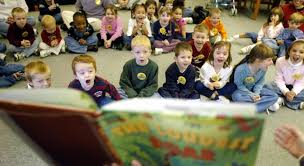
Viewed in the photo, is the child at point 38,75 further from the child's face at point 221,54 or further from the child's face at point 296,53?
the child's face at point 296,53

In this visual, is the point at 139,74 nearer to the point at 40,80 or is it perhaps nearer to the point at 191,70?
the point at 191,70

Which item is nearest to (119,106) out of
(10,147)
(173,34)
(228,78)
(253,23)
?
(10,147)

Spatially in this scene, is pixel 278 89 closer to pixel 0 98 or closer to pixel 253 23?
pixel 253 23

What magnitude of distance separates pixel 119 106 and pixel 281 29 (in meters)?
2.71

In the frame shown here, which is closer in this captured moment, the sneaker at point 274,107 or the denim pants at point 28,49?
the sneaker at point 274,107

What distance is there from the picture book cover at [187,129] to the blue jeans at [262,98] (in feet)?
4.91

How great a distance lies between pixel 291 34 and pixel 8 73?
251cm

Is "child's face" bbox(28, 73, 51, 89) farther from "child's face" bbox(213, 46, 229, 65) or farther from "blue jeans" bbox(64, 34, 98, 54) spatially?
"blue jeans" bbox(64, 34, 98, 54)

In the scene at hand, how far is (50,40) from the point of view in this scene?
9.55 feet

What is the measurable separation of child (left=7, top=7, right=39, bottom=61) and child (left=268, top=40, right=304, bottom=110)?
2127 mm

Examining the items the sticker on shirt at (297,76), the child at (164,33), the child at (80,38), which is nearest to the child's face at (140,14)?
the child at (164,33)

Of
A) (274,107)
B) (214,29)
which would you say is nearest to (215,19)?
(214,29)

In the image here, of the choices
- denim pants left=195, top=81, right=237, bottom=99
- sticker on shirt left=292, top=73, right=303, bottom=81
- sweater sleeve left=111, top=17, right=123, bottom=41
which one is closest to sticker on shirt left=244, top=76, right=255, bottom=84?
denim pants left=195, top=81, right=237, bottom=99

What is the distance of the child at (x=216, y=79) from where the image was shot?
86.7 inches
